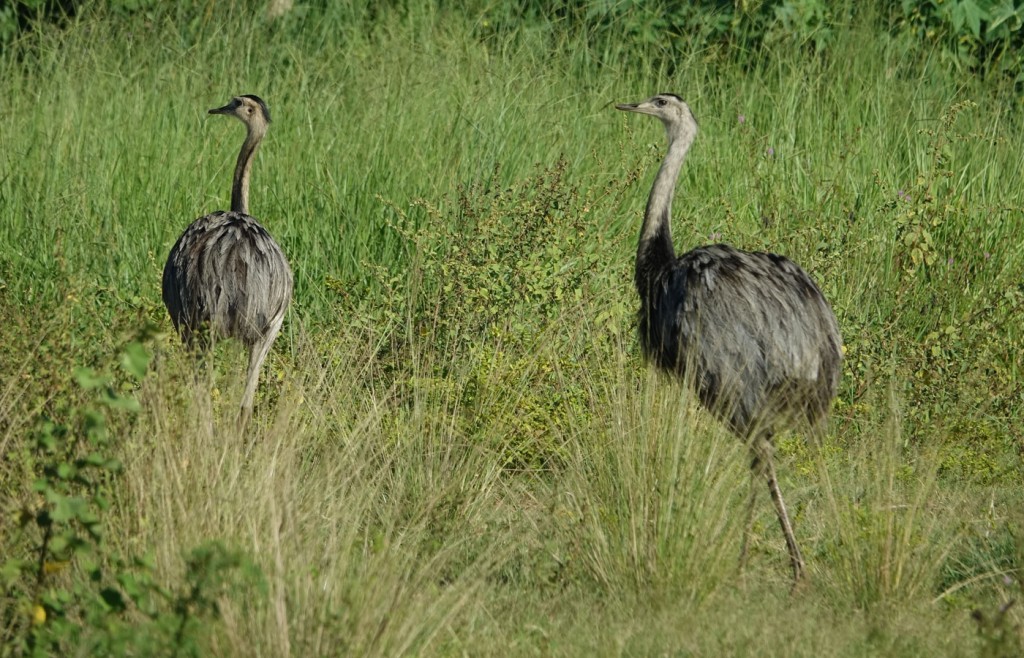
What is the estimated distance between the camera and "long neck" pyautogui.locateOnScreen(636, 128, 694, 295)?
22.1ft

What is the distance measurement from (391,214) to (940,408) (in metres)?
3.11

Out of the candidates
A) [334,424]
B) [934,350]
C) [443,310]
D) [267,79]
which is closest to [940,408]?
[934,350]

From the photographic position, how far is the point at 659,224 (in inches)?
269

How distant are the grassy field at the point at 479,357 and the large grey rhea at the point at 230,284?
0.23m

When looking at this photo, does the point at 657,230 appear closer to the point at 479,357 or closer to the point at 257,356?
the point at 479,357

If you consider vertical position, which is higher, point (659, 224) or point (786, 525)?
point (659, 224)

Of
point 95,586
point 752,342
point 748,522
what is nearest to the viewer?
point 95,586

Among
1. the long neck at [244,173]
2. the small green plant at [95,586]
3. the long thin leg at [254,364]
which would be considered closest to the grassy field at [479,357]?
the small green plant at [95,586]

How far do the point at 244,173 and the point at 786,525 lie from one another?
3945mm

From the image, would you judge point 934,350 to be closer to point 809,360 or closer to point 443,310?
point 809,360

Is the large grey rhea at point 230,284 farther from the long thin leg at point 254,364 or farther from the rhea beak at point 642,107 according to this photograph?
the rhea beak at point 642,107

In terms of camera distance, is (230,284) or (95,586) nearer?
(95,586)

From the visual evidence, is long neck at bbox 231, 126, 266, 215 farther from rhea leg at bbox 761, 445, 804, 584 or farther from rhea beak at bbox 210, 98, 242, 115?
rhea leg at bbox 761, 445, 804, 584

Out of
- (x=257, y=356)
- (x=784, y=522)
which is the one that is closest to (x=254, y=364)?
(x=257, y=356)
